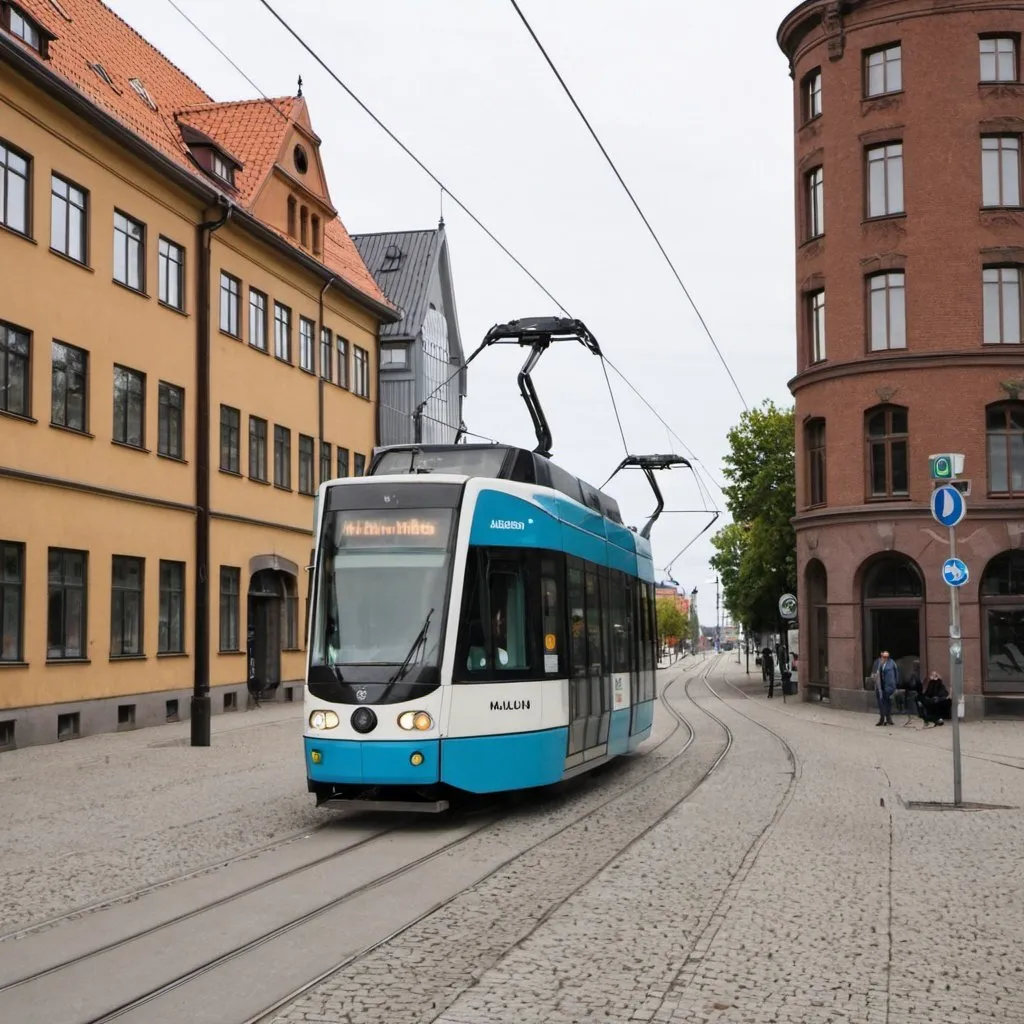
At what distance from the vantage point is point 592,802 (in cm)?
1609

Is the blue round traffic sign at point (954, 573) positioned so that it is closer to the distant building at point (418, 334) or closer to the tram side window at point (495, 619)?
the tram side window at point (495, 619)

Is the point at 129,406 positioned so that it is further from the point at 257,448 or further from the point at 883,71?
the point at 883,71

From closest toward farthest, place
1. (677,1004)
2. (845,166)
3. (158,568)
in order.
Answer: (677,1004) → (158,568) → (845,166)

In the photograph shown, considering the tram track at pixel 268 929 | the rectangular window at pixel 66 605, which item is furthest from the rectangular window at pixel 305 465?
the tram track at pixel 268 929

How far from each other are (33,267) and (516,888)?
60.1ft

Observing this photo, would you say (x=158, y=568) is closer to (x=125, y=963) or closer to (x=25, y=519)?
(x=25, y=519)

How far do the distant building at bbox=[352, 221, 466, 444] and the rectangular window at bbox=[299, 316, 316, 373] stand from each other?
34.9 feet

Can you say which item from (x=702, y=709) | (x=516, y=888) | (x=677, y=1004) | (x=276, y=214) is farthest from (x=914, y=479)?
(x=677, y=1004)

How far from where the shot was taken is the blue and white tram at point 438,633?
1326cm

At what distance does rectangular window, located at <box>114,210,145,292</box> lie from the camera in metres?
29.0

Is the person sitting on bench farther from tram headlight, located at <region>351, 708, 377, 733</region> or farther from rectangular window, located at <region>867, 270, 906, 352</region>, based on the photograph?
tram headlight, located at <region>351, 708, 377, 733</region>

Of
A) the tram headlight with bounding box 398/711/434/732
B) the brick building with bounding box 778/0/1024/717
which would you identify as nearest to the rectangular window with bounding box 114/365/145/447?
the tram headlight with bounding box 398/711/434/732

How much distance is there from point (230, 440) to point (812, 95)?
18.6m

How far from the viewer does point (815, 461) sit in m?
41.0
